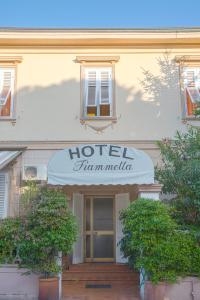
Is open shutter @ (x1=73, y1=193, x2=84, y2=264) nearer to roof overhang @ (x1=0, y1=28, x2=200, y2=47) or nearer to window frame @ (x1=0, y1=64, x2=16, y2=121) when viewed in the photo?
window frame @ (x1=0, y1=64, x2=16, y2=121)

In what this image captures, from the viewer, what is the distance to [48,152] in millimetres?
14797

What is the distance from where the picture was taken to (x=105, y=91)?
50.9ft

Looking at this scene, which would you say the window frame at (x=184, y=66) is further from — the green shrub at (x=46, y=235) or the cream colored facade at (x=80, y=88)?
the green shrub at (x=46, y=235)

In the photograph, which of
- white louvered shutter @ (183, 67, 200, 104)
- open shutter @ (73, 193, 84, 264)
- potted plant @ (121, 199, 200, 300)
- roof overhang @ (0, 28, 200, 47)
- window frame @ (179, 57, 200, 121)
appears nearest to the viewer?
potted plant @ (121, 199, 200, 300)

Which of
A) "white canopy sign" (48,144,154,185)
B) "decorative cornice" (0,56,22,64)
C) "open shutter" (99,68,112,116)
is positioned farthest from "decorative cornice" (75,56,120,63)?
"white canopy sign" (48,144,154,185)

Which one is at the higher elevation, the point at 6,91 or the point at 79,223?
the point at 6,91

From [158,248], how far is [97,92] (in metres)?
7.68

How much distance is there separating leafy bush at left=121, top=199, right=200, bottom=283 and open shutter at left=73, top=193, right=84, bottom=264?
390 cm

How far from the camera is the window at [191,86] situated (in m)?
15.2

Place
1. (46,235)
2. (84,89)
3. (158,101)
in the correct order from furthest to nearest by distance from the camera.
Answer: (84,89), (158,101), (46,235)

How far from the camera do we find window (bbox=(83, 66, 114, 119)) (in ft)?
50.0

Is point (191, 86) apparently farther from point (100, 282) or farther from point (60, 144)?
point (100, 282)

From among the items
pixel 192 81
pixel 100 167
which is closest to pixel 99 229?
pixel 100 167

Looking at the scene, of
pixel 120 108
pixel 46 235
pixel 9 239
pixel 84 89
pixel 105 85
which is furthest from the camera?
pixel 105 85
